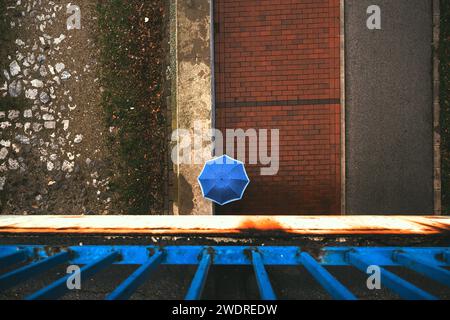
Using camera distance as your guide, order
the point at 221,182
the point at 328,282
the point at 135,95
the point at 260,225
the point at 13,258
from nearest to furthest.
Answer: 1. the point at 328,282
2. the point at 13,258
3. the point at 260,225
4. the point at 221,182
5. the point at 135,95

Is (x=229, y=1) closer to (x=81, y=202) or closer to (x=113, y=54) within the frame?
(x=113, y=54)

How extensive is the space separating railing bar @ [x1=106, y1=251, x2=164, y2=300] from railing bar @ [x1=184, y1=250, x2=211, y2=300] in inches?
12.6

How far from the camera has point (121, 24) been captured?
4969mm

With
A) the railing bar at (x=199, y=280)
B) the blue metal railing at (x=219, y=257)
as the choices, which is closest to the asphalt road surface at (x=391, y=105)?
the blue metal railing at (x=219, y=257)

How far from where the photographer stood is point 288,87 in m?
4.80

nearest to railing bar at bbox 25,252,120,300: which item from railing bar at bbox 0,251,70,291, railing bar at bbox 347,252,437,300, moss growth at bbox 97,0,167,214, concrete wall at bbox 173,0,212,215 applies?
railing bar at bbox 0,251,70,291

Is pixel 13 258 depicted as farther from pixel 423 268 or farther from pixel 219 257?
pixel 423 268

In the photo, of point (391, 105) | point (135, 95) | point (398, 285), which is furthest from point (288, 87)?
point (398, 285)

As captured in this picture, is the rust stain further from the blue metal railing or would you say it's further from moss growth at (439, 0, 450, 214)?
moss growth at (439, 0, 450, 214)

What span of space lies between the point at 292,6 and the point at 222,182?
324 cm

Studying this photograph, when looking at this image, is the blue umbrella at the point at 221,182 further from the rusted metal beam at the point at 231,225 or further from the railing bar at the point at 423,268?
the railing bar at the point at 423,268

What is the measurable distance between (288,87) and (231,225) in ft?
10.8
